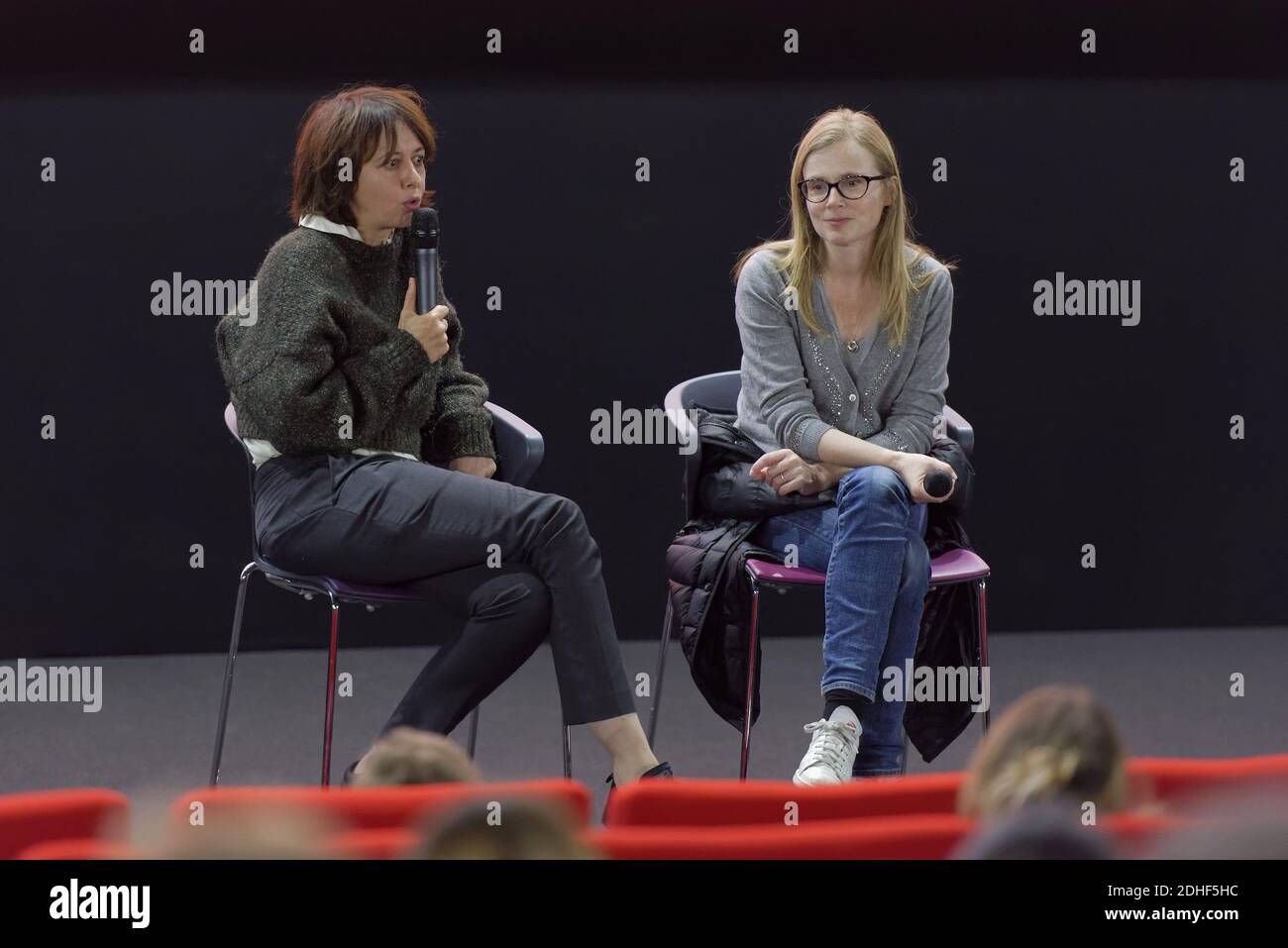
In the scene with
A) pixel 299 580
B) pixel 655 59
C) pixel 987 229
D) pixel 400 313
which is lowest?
pixel 299 580

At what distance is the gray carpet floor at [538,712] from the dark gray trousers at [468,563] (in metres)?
0.53

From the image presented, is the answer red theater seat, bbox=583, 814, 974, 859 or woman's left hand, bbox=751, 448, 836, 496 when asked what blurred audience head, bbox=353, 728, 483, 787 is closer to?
red theater seat, bbox=583, 814, 974, 859

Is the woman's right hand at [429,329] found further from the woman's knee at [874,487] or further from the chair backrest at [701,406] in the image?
the woman's knee at [874,487]

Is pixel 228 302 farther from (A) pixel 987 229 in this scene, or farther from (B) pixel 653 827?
(B) pixel 653 827

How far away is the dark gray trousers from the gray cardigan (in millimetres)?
461

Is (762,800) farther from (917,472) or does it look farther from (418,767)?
(917,472)

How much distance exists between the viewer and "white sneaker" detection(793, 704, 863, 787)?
2.72 m

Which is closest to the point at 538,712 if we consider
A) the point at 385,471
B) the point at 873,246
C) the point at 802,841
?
the point at 385,471

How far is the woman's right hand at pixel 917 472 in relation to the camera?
2.91m

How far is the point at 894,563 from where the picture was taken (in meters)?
2.84

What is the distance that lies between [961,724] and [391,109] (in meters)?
1.50

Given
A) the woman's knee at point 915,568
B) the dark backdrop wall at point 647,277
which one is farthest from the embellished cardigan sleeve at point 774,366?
the dark backdrop wall at point 647,277
